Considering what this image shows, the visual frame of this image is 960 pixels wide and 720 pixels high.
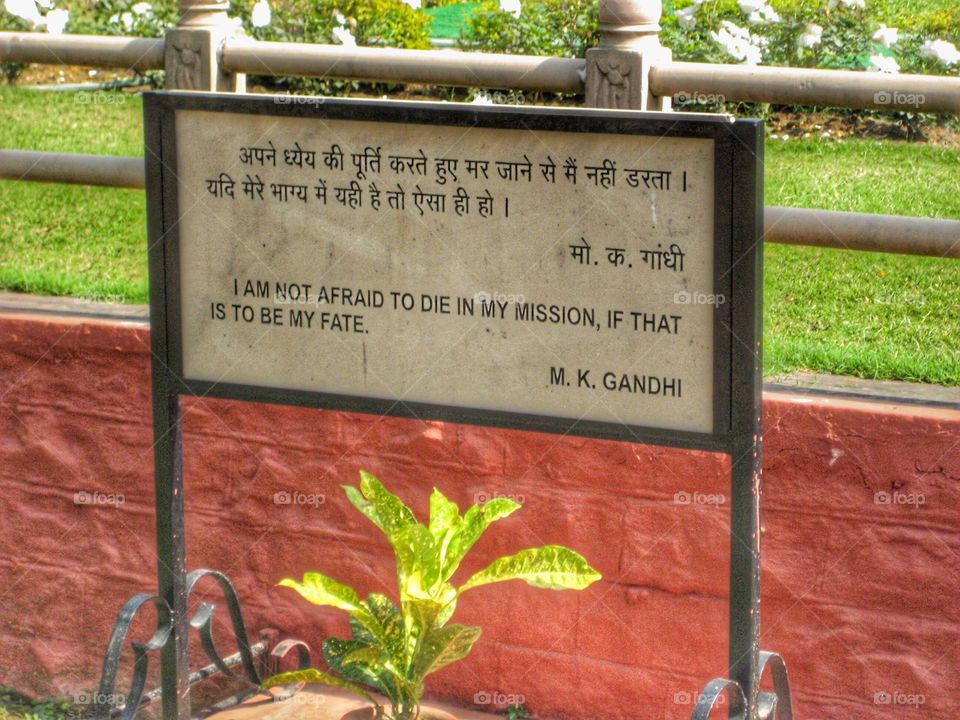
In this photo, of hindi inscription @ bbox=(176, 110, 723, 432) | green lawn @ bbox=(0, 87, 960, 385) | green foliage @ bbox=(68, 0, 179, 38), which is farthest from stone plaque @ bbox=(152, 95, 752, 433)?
green foliage @ bbox=(68, 0, 179, 38)

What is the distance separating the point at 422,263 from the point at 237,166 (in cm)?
48

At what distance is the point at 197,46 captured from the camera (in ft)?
13.7

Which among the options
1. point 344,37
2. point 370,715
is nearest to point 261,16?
point 344,37

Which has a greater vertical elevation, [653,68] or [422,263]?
[653,68]

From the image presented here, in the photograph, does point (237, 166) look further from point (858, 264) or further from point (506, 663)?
point (858, 264)

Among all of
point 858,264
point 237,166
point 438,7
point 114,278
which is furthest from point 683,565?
point 438,7

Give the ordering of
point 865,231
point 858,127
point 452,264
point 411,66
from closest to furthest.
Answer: point 452,264 < point 865,231 < point 411,66 < point 858,127

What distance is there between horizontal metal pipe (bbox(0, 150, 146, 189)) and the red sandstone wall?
16.8 inches

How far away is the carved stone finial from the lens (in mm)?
3658

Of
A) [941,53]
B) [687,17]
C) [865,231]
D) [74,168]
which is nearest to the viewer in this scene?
[865,231]

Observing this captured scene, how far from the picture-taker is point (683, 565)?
375 centimetres

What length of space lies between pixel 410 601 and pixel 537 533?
661 mm

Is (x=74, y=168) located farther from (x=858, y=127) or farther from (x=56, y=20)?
(x=858, y=127)

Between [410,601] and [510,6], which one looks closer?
[410,601]
